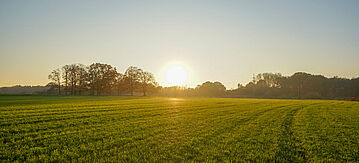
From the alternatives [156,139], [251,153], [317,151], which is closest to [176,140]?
[156,139]

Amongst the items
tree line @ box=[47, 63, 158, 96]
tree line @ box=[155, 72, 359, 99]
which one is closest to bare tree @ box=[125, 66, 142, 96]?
tree line @ box=[47, 63, 158, 96]

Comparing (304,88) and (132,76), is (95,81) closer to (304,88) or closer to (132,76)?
(132,76)

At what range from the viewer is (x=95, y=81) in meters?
77.6

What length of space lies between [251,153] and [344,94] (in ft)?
427

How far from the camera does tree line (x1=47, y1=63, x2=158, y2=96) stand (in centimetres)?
7612

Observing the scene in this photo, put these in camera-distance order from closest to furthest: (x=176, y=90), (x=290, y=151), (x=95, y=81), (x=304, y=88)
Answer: (x=290, y=151), (x=95, y=81), (x=304, y=88), (x=176, y=90)

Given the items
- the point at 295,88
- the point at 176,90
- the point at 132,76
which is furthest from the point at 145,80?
the point at 295,88

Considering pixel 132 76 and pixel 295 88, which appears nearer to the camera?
pixel 132 76

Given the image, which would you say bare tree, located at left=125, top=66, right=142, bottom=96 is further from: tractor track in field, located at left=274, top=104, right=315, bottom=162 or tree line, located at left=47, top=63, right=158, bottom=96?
tractor track in field, located at left=274, top=104, right=315, bottom=162

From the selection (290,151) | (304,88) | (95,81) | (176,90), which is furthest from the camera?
(176,90)

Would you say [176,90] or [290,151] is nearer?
[290,151]

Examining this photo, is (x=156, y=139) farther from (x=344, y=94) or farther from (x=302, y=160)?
(x=344, y=94)

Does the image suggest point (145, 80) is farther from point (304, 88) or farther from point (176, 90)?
point (304, 88)

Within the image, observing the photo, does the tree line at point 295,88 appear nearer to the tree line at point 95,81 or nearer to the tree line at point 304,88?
the tree line at point 304,88
